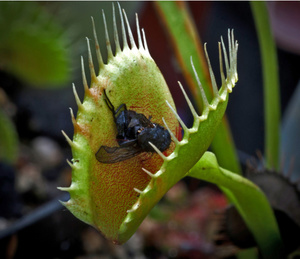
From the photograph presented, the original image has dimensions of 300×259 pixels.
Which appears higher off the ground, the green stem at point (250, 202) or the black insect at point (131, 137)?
the black insect at point (131, 137)

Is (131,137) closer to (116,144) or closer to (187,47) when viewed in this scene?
(116,144)

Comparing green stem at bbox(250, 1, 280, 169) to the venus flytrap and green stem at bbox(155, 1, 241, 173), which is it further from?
the venus flytrap

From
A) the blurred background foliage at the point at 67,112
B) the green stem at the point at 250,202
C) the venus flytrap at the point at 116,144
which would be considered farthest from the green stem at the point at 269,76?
the venus flytrap at the point at 116,144

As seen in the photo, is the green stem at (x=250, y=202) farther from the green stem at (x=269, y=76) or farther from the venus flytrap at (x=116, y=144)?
the green stem at (x=269, y=76)

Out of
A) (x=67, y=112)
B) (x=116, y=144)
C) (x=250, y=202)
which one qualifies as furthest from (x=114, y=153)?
(x=67, y=112)

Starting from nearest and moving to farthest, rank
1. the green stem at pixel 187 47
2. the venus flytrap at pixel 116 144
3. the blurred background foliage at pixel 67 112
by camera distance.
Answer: the venus flytrap at pixel 116 144
the green stem at pixel 187 47
the blurred background foliage at pixel 67 112

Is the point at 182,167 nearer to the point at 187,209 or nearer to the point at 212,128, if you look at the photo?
the point at 212,128

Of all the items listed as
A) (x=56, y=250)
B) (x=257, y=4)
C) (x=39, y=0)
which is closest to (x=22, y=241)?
(x=56, y=250)
